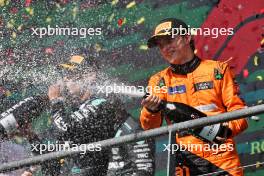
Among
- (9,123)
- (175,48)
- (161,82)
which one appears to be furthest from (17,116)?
(175,48)

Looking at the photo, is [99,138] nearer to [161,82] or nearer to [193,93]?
[161,82]

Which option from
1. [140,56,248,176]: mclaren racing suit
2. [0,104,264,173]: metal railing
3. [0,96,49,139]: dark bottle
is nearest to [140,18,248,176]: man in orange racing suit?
[140,56,248,176]: mclaren racing suit

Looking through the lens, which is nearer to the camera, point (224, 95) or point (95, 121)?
point (224, 95)

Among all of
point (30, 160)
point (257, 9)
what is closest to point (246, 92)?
point (257, 9)

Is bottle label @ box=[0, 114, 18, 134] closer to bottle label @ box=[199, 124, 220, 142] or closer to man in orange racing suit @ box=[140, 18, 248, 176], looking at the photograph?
man in orange racing suit @ box=[140, 18, 248, 176]

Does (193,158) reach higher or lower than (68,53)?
lower

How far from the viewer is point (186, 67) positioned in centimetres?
349

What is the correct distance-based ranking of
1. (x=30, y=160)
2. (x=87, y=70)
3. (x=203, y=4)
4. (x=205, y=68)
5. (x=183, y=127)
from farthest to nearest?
(x=203, y=4)
(x=87, y=70)
(x=205, y=68)
(x=30, y=160)
(x=183, y=127)

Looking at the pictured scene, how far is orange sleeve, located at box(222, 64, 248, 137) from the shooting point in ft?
10.4

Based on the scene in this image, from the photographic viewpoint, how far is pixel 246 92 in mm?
4293

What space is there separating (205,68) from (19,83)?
1948 mm

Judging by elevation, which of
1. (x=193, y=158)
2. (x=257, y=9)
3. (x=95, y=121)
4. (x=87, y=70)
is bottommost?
(x=193, y=158)

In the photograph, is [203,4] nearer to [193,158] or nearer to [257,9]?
[257,9]

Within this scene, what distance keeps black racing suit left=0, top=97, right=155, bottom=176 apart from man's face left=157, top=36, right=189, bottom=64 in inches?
19.5
